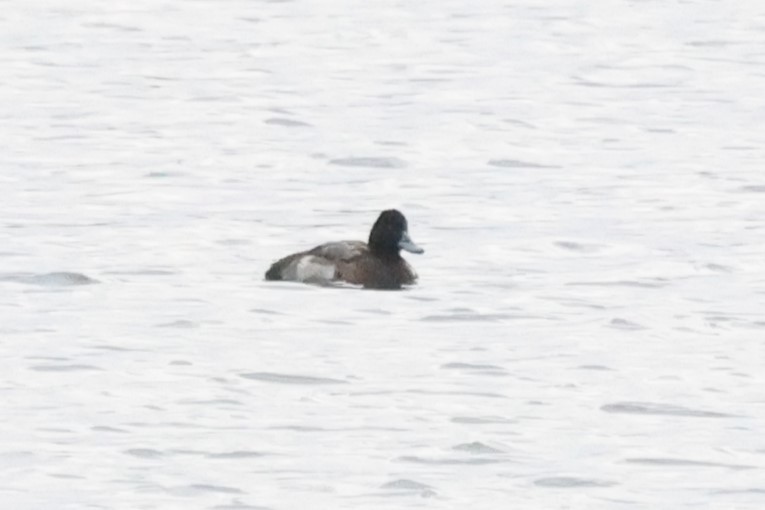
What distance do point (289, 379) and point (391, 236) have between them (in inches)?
124

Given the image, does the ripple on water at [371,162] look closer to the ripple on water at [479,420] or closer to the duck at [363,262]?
the duck at [363,262]

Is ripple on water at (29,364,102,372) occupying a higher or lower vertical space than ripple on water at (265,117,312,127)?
higher

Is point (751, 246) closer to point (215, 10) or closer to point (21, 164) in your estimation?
point (21, 164)

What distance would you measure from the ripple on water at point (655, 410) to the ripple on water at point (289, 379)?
1.24 metres

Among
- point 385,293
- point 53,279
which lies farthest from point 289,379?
point 53,279

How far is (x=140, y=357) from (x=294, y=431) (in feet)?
5.59

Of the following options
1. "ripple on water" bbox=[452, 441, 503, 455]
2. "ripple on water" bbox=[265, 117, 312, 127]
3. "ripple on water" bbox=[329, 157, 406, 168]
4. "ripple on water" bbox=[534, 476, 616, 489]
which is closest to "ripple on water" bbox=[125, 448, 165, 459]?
"ripple on water" bbox=[452, 441, 503, 455]

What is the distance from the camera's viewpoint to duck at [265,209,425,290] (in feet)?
49.0

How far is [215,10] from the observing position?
3297 cm

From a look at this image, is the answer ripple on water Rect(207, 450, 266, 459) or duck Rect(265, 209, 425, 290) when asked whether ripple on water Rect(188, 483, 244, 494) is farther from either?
duck Rect(265, 209, 425, 290)

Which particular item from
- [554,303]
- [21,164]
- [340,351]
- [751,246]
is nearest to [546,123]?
[21,164]

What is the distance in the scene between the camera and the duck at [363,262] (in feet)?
49.0

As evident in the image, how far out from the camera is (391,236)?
15328mm

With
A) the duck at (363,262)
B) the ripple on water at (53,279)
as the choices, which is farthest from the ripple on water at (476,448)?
the ripple on water at (53,279)
